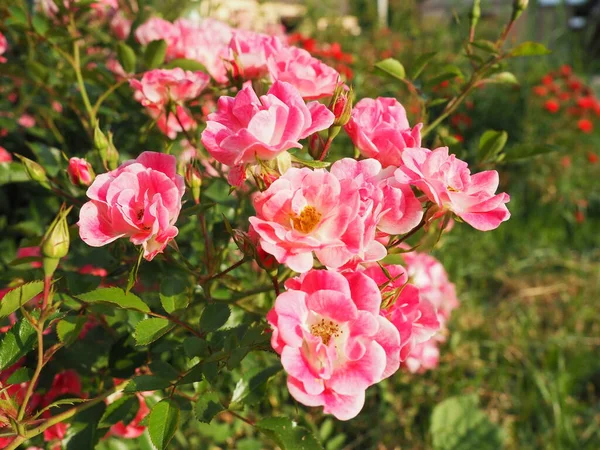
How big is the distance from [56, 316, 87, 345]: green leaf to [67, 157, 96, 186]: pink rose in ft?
0.58

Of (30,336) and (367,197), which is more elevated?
(367,197)

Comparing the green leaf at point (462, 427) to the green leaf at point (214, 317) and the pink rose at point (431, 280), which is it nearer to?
the pink rose at point (431, 280)

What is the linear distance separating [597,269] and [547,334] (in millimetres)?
596

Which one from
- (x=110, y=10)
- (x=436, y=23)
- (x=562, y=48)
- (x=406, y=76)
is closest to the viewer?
(x=406, y=76)

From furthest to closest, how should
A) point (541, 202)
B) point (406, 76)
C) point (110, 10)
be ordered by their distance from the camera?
1. point (541, 202)
2. point (110, 10)
3. point (406, 76)

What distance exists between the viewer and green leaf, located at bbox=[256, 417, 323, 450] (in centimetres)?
70

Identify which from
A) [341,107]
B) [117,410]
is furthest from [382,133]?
[117,410]

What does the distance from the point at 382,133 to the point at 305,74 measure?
142 mm

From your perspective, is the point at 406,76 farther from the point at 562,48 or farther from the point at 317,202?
the point at 562,48

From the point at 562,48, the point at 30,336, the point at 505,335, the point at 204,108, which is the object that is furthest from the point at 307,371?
the point at 562,48

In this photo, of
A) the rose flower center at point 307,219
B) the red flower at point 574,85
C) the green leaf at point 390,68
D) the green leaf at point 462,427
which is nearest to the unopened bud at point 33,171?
the rose flower center at point 307,219

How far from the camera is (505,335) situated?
7.54ft

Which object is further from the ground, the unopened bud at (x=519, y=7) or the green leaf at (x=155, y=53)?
the unopened bud at (x=519, y=7)

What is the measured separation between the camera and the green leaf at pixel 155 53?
103cm
